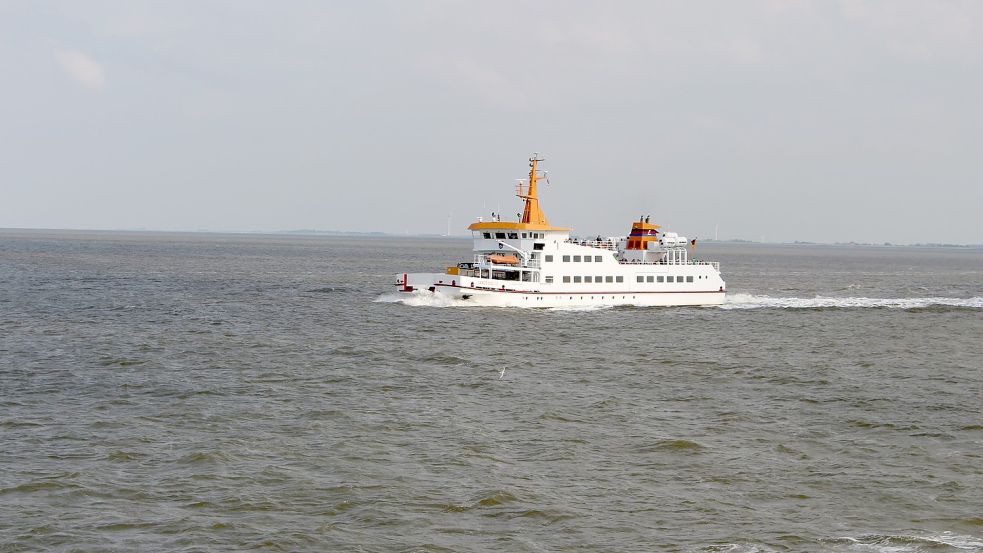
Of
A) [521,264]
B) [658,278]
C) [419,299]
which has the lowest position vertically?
[419,299]

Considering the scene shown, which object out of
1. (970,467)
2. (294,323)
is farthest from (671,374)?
(294,323)

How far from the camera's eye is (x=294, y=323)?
1871 inches

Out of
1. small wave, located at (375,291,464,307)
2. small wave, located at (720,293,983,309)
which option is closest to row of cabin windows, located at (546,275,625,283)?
small wave, located at (375,291,464,307)

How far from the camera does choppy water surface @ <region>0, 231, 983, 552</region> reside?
15938 millimetres

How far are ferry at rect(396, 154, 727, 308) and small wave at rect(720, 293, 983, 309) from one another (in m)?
4.54

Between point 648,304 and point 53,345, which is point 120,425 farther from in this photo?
point 648,304

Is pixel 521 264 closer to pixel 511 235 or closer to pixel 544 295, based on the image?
pixel 511 235

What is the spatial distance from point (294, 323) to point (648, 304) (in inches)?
1008

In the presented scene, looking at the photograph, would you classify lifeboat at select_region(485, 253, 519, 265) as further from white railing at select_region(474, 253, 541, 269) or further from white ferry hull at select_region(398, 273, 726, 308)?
white ferry hull at select_region(398, 273, 726, 308)

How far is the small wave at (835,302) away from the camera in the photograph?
64.8 meters

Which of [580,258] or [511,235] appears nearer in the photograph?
[580,258]

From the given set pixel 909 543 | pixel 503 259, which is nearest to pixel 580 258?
pixel 503 259

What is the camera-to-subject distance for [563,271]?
185 feet

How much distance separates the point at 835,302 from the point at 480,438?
55248mm
